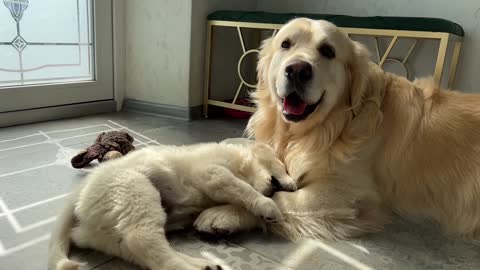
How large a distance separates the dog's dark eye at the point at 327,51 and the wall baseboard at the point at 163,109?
1.49 m

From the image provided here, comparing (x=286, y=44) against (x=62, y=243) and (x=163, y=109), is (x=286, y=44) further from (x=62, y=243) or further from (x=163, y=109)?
(x=163, y=109)

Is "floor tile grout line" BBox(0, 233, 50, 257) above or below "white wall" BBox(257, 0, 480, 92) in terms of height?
below

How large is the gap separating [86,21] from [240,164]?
183cm

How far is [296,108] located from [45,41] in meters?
1.82

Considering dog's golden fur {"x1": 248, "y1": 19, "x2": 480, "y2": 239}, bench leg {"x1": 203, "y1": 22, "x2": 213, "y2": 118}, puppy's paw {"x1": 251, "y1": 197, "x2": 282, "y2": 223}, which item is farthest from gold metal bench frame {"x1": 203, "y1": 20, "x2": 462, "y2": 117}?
puppy's paw {"x1": 251, "y1": 197, "x2": 282, "y2": 223}

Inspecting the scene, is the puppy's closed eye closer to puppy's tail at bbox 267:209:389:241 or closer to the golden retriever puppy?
the golden retriever puppy

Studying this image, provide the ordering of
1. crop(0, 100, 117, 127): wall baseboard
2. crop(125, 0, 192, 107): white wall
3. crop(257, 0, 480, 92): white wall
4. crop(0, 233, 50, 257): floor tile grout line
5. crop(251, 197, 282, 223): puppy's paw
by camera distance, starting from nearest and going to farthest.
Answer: crop(0, 233, 50, 257): floor tile grout line
crop(251, 197, 282, 223): puppy's paw
crop(0, 100, 117, 127): wall baseboard
crop(257, 0, 480, 92): white wall
crop(125, 0, 192, 107): white wall

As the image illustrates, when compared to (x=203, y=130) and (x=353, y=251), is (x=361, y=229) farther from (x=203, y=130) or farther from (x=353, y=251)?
(x=203, y=130)

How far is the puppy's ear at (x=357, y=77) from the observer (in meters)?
1.32

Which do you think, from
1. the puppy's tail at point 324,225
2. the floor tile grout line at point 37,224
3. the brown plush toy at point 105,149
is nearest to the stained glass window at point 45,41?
the brown plush toy at point 105,149

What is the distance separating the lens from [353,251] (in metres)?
1.12

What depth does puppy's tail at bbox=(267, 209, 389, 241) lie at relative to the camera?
3.80 feet

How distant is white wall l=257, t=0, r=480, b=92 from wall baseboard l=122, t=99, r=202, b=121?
46.5 inches

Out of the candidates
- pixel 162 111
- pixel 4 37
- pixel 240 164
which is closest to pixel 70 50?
pixel 4 37
